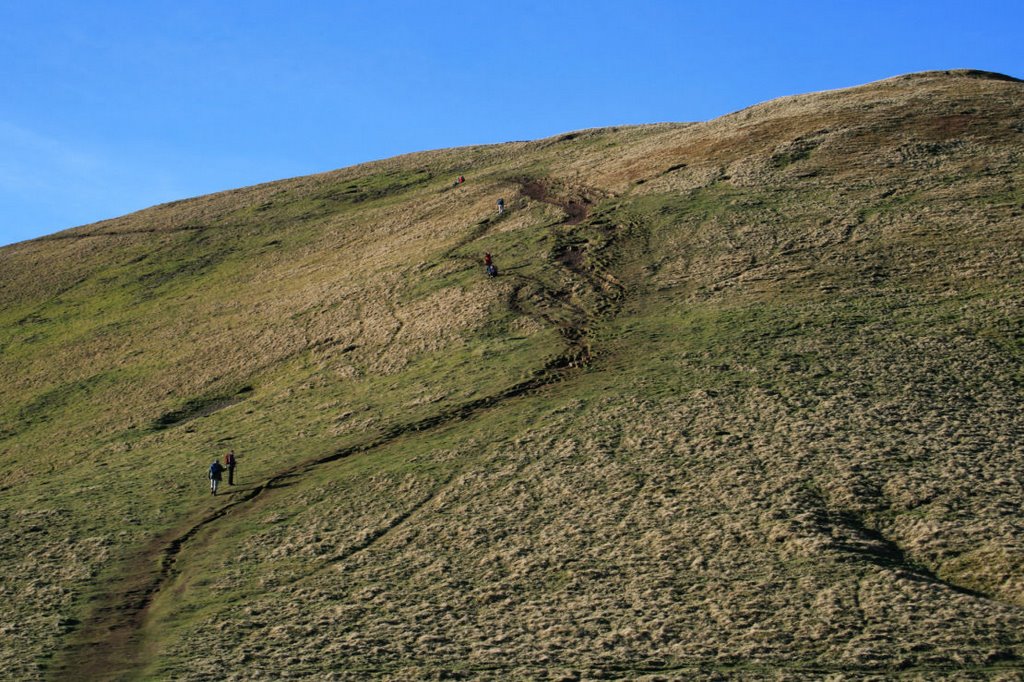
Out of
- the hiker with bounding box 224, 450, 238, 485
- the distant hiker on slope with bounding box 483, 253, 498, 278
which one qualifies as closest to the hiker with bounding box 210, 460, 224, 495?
the hiker with bounding box 224, 450, 238, 485

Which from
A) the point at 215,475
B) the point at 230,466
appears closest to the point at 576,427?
the point at 230,466

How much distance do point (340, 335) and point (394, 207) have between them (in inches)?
1049

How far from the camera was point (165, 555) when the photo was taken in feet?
112

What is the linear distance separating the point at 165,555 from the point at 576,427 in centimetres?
1573

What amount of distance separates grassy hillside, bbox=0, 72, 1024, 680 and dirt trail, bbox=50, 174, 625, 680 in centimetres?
17

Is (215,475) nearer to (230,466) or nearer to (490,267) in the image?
(230,466)

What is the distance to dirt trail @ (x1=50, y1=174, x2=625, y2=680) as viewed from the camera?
26866 millimetres

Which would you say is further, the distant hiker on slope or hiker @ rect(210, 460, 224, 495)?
the distant hiker on slope

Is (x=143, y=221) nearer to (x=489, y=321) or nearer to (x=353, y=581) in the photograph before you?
(x=489, y=321)

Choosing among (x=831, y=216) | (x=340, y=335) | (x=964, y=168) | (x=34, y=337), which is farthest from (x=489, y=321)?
(x=34, y=337)

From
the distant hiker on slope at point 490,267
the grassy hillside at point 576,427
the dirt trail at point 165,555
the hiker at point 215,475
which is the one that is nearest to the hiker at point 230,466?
the hiker at point 215,475

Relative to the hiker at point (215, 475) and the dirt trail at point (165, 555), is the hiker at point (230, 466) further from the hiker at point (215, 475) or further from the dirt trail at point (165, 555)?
the dirt trail at point (165, 555)

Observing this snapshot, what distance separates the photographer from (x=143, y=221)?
307 feet

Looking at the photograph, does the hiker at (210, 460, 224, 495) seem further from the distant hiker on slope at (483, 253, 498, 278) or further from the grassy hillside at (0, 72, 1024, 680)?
the distant hiker on slope at (483, 253, 498, 278)
